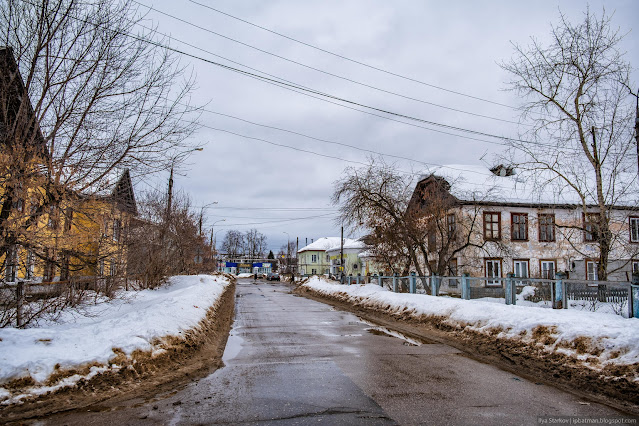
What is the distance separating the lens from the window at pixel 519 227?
31.1m

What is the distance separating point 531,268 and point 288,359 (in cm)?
2727

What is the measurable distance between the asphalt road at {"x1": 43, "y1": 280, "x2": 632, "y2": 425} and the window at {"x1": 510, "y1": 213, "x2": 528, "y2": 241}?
24.5 m

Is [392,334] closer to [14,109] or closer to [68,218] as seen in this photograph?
[68,218]

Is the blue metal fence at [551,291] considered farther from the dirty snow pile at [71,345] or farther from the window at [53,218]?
the window at [53,218]

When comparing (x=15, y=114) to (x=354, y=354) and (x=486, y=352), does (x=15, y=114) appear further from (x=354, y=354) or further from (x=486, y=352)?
(x=486, y=352)

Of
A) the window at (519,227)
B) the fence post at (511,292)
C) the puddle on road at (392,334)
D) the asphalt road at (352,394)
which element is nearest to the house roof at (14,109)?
the asphalt road at (352,394)

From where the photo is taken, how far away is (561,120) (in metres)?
16.2

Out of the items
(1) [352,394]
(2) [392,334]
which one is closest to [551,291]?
(2) [392,334]

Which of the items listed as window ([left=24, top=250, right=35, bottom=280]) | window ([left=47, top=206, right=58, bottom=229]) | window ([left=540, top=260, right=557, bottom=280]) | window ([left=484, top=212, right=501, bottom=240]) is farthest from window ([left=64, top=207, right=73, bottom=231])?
window ([left=540, top=260, right=557, bottom=280])

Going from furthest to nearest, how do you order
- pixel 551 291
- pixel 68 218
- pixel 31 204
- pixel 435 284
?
pixel 435 284 < pixel 551 291 < pixel 68 218 < pixel 31 204

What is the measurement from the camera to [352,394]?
5.75m

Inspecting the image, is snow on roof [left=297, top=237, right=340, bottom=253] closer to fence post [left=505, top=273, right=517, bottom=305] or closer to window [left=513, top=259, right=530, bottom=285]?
window [left=513, top=259, right=530, bottom=285]

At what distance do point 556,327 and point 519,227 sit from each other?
24.9m

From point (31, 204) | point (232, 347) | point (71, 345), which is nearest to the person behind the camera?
point (71, 345)
